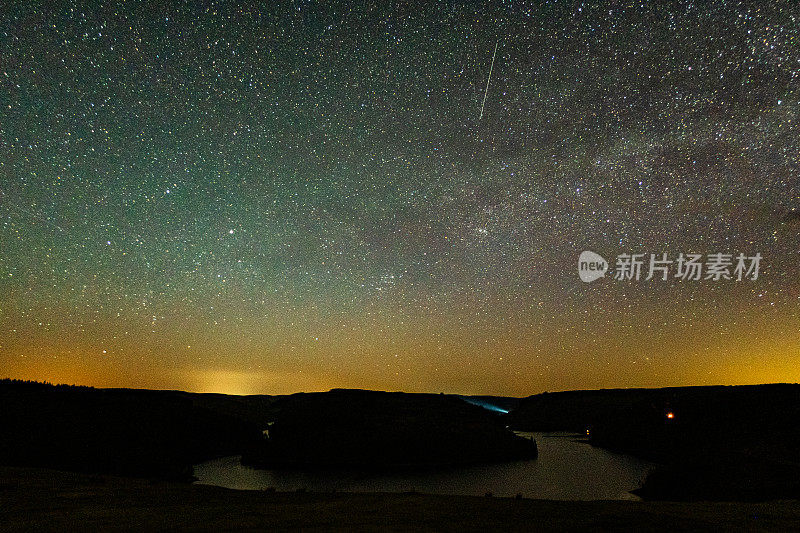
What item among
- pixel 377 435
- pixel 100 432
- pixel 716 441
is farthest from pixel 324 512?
pixel 716 441

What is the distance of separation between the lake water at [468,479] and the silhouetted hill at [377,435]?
4.45 feet

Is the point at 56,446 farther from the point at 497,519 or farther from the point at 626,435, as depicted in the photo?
the point at 626,435

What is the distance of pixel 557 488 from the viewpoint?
1547 inches

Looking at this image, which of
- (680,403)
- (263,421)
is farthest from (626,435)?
(263,421)

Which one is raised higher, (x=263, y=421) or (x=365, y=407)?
(x=365, y=407)

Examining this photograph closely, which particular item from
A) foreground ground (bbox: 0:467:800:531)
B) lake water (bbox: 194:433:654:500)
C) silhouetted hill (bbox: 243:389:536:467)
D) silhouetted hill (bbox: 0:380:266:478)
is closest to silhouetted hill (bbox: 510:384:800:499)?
lake water (bbox: 194:433:654:500)

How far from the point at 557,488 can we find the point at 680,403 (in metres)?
31.7

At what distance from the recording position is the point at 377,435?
46938 mm

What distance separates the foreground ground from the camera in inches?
272

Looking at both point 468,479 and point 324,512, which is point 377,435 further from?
point 324,512

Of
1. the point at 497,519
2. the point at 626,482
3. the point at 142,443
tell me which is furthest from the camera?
the point at 626,482

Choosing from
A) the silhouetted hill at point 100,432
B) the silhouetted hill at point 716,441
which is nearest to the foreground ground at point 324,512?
the silhouetted hill at point 716,441

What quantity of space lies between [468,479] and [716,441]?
23.3 meters

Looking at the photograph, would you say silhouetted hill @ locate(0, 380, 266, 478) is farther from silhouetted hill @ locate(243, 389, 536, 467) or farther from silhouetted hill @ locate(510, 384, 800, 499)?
silhouetted hill @ locate(510, 384, 800, 499)
